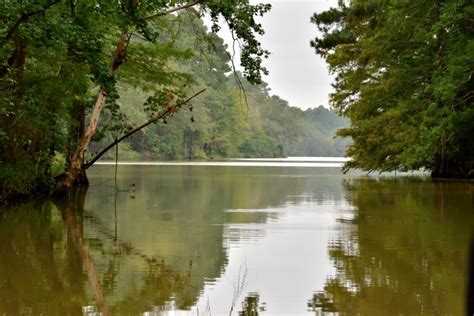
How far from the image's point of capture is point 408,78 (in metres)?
31.1

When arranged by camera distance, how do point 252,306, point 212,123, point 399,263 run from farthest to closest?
1. point 212,123
2. point 399,263
3. point 252,306

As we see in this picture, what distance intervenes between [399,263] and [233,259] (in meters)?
2.44

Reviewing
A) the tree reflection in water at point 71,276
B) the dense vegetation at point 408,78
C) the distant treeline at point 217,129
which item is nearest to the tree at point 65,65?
the tree reflection in water at point 71,276

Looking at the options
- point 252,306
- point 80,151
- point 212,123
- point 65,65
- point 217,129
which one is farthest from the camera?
point 217,129

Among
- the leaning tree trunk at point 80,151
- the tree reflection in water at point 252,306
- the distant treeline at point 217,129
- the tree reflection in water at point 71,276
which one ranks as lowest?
the tree reflection in water at point 252,306

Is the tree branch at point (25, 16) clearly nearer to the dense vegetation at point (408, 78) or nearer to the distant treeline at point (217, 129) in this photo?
the dense vegetation at point (408, 78)

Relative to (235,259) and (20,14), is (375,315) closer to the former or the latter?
(235,259)

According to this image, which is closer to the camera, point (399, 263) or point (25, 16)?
point (399, 263)

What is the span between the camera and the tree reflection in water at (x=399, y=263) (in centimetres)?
660

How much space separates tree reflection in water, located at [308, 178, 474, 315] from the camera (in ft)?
21.6

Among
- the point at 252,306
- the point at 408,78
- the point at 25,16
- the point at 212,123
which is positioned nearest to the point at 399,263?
the point at 252,306

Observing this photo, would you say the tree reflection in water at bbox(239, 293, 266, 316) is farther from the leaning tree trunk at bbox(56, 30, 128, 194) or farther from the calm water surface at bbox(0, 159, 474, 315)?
the leaning tree trunk at bbox(56, 30, 128, 194)

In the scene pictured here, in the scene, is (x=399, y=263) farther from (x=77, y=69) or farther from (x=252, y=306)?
(x=77, y=69)

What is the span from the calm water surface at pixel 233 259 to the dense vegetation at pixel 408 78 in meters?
9.26
